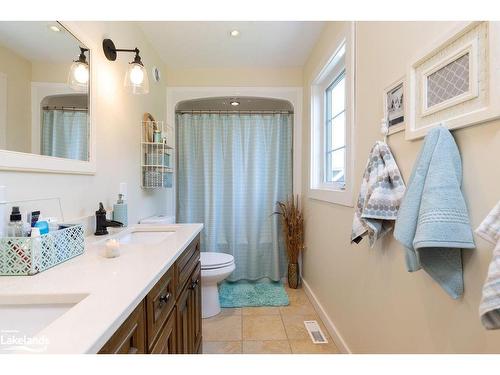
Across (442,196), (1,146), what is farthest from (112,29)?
(442,196)

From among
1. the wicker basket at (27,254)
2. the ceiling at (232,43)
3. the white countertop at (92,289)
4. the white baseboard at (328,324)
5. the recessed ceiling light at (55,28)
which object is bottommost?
the white baseboard at (328,324)

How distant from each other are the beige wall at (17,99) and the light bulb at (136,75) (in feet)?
2.14

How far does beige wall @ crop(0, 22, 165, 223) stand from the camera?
1086 mm

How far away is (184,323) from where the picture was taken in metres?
1.24

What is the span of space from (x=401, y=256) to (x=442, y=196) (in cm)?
43

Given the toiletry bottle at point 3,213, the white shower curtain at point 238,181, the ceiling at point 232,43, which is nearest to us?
the toiletry bottle at point 3,213

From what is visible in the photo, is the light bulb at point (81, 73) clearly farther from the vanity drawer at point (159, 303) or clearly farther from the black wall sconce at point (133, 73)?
the vanity drawer at point (159, 303)

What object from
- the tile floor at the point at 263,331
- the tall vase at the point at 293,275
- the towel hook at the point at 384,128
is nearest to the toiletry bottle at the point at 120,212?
the tile floor at the point at 263,331

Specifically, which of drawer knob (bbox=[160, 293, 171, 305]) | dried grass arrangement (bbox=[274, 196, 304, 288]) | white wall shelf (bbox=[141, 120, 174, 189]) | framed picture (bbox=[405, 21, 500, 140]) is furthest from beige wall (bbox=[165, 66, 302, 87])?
drawer knob (bbox=[160, 293, 171, 305])

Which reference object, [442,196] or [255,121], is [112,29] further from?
[442,196]

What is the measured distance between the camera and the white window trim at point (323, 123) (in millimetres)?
1600

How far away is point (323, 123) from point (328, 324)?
1.71 metres

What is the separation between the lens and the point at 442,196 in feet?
2.58

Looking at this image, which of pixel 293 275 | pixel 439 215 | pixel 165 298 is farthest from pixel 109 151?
pixel 293 275
